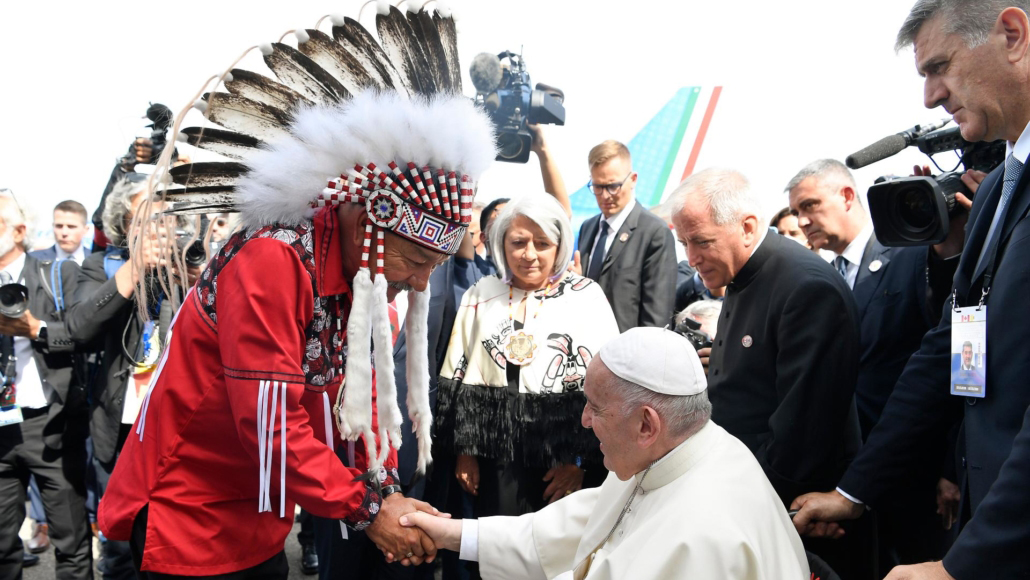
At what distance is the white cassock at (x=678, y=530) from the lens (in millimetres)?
1843

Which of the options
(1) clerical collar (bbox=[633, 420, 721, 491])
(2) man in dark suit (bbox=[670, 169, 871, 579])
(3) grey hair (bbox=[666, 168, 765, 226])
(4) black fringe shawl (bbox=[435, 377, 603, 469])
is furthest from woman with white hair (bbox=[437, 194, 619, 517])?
(1) clerical collar (bbox=[633, 420, 721, 491])

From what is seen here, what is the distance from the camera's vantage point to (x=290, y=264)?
2.08 metres

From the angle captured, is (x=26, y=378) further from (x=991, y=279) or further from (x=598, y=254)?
(x=991, y=279)

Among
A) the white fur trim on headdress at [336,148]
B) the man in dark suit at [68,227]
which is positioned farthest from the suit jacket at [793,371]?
the man in dark suit at [68,227]

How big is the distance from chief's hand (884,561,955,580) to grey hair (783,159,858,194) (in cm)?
272

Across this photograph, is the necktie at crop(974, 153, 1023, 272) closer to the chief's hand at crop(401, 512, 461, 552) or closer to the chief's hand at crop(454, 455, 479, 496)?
the chief's hand at crop(401, 512, 461, 552)

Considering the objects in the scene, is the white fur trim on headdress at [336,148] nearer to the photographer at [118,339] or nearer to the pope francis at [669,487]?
the pope francis at [669,487]

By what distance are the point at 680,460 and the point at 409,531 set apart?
950mm

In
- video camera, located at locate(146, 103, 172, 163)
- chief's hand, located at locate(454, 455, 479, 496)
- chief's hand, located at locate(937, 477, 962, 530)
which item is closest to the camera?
chief's hand, located at locate(937, 477, 962, 530)

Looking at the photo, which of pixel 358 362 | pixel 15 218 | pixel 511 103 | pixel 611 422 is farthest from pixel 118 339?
pixel 611 422

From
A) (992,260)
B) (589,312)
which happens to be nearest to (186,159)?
(589,312)

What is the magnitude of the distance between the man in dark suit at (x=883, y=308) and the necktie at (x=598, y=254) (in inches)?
46.6

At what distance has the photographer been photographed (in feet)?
12.4

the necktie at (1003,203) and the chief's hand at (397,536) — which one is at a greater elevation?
the necktie at (1003,203)
